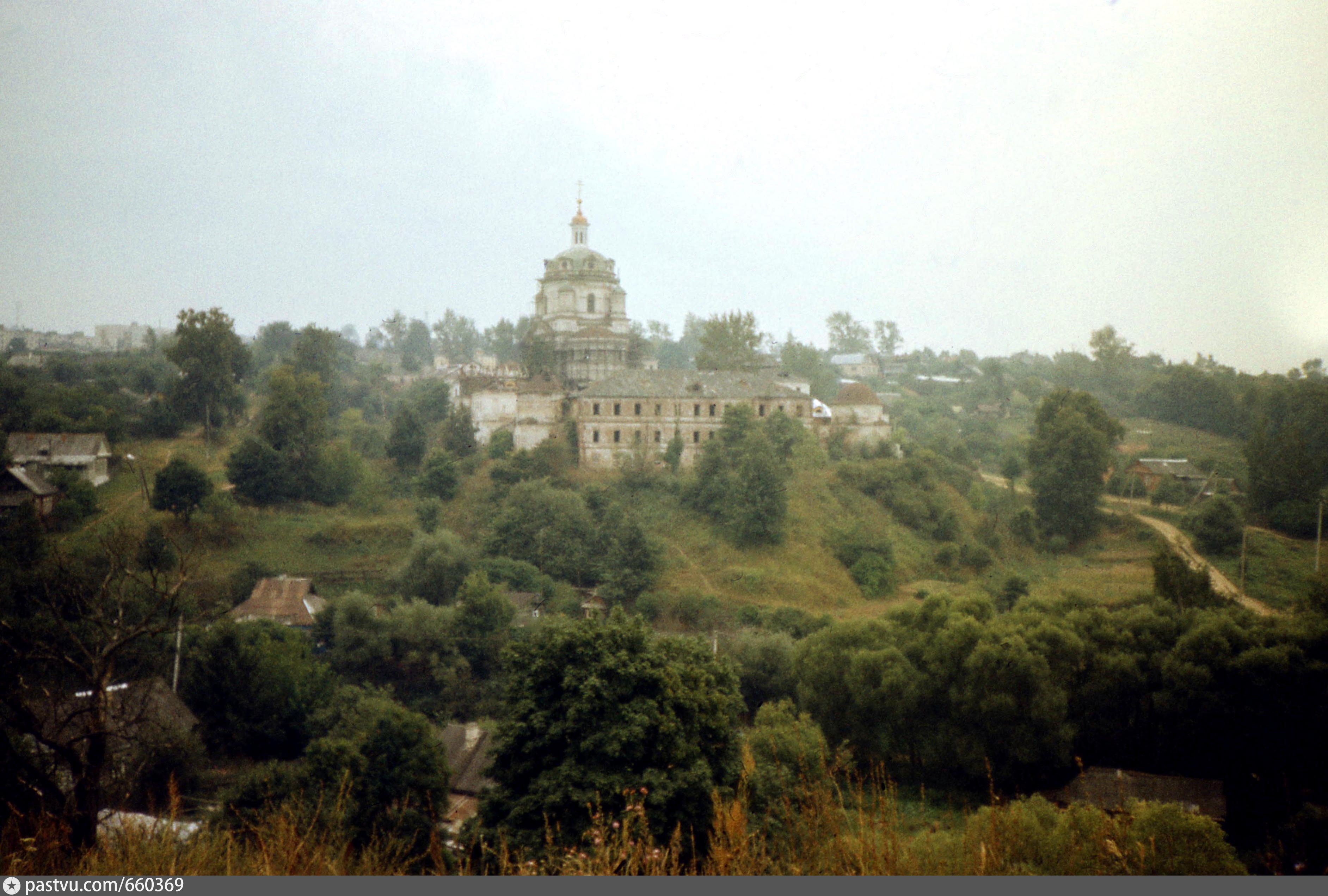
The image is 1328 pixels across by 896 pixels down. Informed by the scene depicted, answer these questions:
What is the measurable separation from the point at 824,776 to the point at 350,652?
1454cm

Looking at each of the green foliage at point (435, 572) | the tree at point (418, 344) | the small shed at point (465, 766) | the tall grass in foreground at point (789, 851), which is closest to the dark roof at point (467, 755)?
the small shed at point (465, 766)

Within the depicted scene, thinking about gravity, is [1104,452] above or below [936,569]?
above

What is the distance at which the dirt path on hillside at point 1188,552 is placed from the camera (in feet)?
57.9

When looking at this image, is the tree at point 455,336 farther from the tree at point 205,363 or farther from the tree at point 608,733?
the tree at point 608,733

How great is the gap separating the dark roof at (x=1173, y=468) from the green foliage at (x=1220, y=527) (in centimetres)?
581

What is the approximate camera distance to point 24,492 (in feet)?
68.5

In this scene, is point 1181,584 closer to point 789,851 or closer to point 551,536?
point 789,851

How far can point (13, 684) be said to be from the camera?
8172mm

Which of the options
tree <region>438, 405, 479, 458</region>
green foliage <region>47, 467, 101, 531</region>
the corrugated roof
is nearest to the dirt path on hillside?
tree <region>438, 405, 479, 458</region>

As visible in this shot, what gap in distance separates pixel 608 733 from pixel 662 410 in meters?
20.3

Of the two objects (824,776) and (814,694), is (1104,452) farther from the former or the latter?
(824,776)
